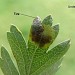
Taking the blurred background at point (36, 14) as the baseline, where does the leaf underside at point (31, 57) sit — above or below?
above

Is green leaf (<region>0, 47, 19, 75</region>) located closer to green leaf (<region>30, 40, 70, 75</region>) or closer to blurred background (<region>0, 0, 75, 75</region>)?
green leaf (<region>30, 40, 70, 75</region>)

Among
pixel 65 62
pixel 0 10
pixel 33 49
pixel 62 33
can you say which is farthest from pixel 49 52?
pixel 0 10

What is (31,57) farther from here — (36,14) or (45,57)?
(36,14)

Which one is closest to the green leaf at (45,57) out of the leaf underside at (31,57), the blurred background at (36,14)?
the leaf underside at (31,57)

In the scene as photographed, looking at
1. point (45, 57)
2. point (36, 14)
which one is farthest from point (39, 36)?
point (36, 14)

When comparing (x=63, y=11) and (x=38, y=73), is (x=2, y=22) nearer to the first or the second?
(x=63, y=11)

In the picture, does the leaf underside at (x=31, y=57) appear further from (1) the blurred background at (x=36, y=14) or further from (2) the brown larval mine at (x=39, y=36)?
(1) the blurred background at (x=36, y=14)

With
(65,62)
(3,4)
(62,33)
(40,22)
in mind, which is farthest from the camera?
(3,4)
